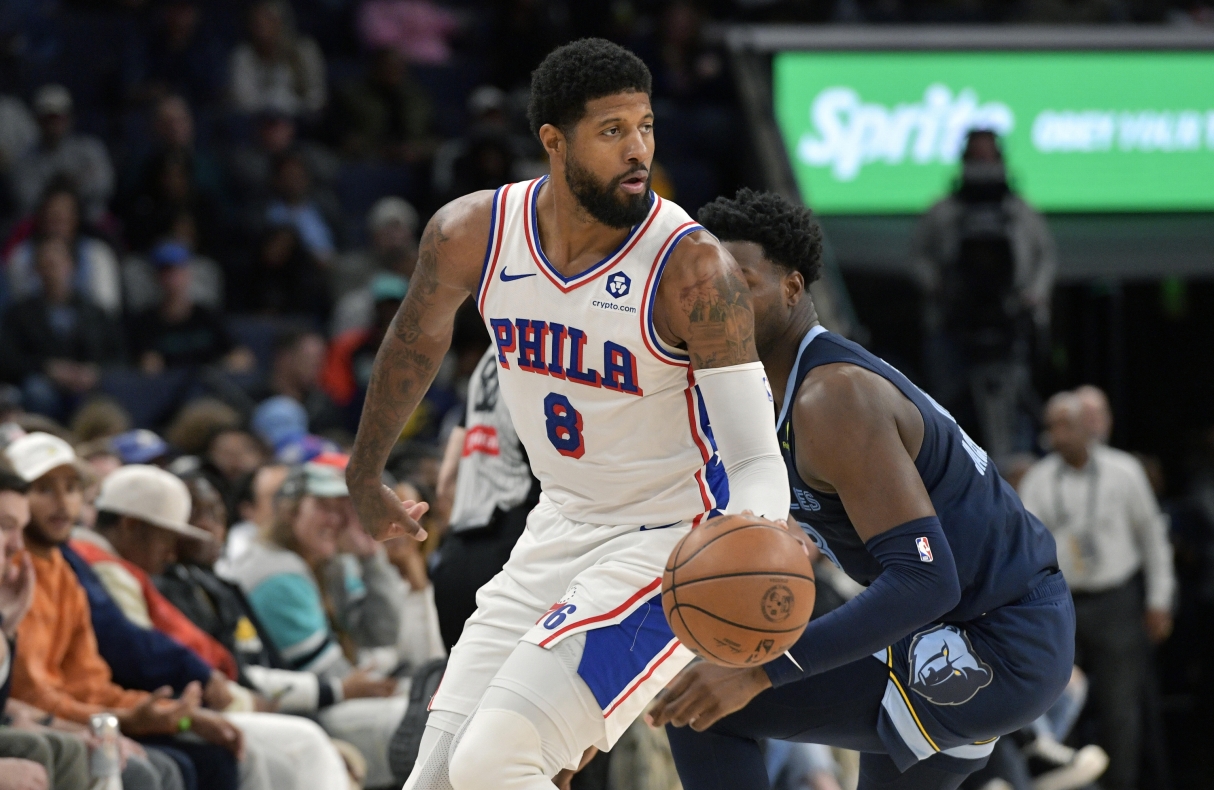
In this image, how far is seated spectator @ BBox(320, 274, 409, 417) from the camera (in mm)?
9898

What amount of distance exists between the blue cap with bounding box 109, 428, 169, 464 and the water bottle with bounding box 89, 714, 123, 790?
2.37 m

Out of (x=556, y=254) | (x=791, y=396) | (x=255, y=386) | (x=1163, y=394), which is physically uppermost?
(x=556, y=254)

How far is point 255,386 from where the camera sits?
32.4ft

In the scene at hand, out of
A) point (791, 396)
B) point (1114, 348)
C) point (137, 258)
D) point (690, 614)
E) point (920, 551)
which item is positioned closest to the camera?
point (690, 614)

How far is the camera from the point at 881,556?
3.66 m

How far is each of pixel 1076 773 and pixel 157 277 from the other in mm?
6259

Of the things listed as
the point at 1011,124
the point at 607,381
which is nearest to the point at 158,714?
the point at 607,381

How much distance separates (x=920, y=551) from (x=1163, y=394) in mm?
10724

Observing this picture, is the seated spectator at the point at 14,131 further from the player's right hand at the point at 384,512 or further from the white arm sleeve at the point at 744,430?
the white arm sleeve at the point at 744,430

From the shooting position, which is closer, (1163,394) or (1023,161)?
(1023,161)

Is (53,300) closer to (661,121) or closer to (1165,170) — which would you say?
(661,121)

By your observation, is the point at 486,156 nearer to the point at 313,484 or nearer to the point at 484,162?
the point at 484,162

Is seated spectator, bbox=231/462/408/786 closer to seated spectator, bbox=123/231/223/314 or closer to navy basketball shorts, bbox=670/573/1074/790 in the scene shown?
navy basketball shorts, bbox=670/573/1074/790

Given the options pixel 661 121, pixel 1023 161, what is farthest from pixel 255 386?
pixel 1023 161
